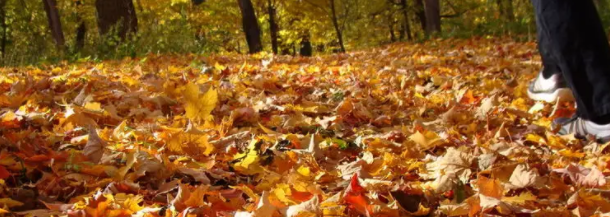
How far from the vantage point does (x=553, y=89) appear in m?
2.78

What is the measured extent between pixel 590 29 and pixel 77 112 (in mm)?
2172

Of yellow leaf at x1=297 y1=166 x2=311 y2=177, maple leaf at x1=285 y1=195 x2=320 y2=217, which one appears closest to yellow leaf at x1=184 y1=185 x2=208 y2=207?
maple leaf at x1=285 y1=195 x2=320 y2=217

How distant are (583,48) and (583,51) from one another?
0.5 inches

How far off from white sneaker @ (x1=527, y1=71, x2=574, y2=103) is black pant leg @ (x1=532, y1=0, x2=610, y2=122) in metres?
0.73

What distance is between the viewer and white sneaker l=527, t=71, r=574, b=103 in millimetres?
2746

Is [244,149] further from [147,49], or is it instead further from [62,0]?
[62,0]

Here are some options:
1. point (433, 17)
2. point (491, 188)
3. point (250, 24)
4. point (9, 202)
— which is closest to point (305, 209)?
point (491, 188)

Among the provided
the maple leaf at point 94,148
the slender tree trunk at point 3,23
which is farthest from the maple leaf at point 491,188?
the slender tree trunk at point 3,23

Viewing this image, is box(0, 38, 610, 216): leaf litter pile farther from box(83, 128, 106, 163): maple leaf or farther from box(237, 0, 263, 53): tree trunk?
box(237, 0, 263, 53): tree trunk

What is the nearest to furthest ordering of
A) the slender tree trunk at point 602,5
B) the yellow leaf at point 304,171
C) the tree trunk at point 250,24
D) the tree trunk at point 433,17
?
the yellow leaf at point 304,171 → the slender tree trunk at point 602,5 → the tree trunk at point 250,24 → the tree trunk at point 433,17

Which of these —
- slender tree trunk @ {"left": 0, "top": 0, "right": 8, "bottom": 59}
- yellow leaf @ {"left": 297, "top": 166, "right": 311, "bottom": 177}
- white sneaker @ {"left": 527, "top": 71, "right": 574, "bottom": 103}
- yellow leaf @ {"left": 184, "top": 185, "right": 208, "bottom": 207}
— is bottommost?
white sneaker @ {"left": 527, "top": 71, "right": 574, "bottom": 103}

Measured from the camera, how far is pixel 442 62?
5672 millimetres

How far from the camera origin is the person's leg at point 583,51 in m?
1.97

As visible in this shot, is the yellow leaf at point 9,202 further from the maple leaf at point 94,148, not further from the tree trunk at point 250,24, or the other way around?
the tree trunk at point 250,24
